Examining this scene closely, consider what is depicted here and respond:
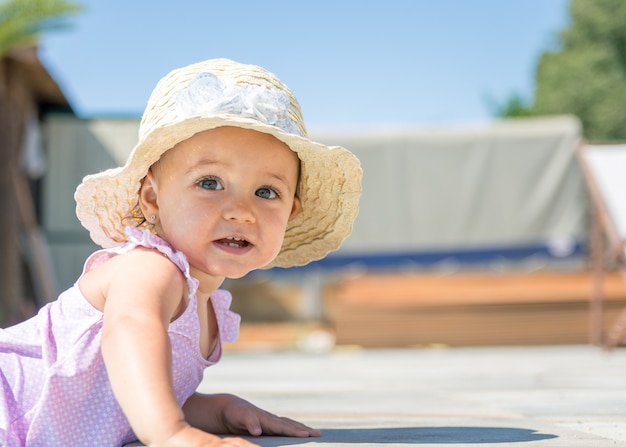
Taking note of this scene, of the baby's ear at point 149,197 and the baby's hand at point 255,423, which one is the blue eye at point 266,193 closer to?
the baby's ear at point 149,197

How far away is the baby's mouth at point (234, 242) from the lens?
5.31 ft

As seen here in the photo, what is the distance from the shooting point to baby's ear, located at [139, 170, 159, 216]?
1.75 m

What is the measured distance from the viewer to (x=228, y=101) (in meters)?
1.59

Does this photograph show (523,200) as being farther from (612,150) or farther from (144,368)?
(144,368)

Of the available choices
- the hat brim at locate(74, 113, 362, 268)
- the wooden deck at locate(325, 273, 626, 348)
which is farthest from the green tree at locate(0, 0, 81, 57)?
the hat brim at locate(74, 113, 362, 268)

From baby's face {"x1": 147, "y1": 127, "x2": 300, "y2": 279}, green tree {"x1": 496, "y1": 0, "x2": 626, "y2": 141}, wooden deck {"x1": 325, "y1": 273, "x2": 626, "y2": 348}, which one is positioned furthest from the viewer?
green tree {"x1": 496, "y1": 0, "x2": 626, "y2": 141}

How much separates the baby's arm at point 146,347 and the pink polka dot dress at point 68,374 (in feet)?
0.23

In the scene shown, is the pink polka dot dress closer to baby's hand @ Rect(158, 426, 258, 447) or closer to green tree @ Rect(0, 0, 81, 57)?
baby's hand @ Rect(158, 426, 258, 447)

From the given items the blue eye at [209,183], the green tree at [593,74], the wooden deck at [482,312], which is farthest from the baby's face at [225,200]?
the green tree at [593,74]

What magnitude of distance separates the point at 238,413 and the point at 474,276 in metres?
6.96

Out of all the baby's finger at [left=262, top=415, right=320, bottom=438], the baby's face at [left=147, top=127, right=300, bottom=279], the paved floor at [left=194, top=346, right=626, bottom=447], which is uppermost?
the baby's face at [left=147, top=127, right=300, bottom=279]

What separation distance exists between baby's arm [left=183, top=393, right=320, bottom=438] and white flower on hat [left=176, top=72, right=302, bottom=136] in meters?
0.56

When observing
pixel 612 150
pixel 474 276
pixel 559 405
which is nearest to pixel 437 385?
pixel 559 405

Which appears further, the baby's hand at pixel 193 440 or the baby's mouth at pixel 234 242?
the baby's mouth at pixel 234 242
